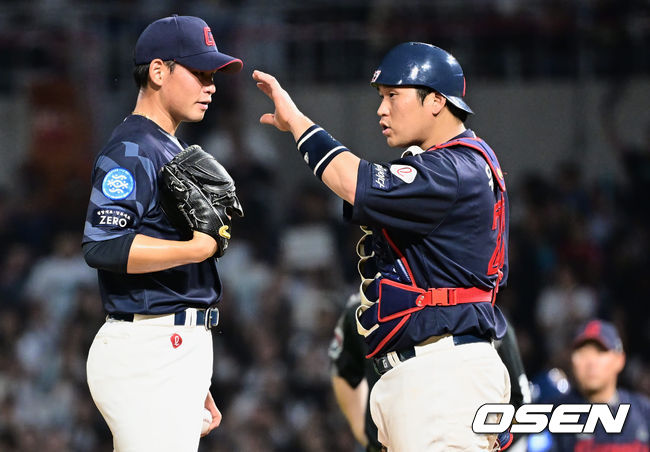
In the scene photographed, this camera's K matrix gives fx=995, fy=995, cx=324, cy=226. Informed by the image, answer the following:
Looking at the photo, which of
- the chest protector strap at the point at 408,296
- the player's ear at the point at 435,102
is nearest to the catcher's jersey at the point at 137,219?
the chest protector strap at the point at 408,296

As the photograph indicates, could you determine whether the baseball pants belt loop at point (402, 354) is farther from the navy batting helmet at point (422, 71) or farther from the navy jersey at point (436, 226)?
the navy batting helmet at point (422, 71)

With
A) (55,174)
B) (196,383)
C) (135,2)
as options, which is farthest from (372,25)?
(196,383)

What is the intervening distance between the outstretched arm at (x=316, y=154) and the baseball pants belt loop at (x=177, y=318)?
702 mm

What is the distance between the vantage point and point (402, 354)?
386 cm

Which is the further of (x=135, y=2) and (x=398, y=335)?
(x=135, y=2)

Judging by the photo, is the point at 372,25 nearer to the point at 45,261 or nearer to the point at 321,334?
the point at 321,334

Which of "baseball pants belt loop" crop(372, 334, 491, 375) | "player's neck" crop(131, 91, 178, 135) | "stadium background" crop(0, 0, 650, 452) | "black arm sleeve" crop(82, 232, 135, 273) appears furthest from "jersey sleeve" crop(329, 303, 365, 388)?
"stadium background" crop(0, 0, 650, 452)

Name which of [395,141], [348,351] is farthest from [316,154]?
[348,351]

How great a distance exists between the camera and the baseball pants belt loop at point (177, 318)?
12.3ft

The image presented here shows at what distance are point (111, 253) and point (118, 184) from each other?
263 millimetres

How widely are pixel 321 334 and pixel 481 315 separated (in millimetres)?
5573

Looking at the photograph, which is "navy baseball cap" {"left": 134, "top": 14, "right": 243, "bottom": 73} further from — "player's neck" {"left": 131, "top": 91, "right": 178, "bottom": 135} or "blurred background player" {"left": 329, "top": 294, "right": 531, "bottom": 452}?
"blurred background player" {"left": 329, "top": 294, "right": 531, "bottom": 452}

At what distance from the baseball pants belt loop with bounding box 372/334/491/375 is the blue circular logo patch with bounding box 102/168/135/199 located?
3.87 ft

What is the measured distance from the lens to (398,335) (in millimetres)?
3807
